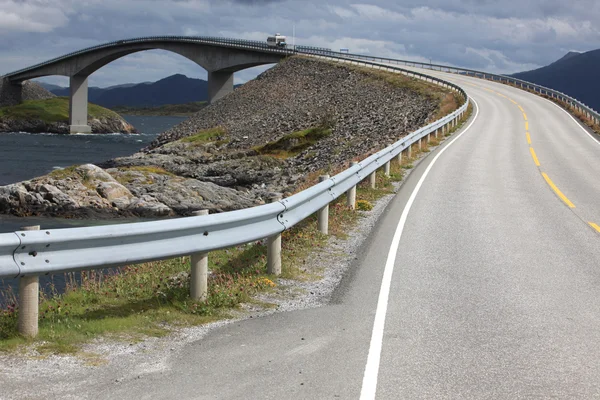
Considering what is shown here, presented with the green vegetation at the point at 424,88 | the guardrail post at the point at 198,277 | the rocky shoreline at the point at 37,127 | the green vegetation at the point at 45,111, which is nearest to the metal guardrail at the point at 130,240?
the guardrail post at the point at 198,277

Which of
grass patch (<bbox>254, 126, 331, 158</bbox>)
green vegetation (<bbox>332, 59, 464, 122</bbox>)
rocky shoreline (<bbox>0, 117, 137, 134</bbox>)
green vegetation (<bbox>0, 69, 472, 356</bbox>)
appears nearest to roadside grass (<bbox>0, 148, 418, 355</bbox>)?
Answer: green vegetation (<bbox>0, 69, 472, 356</bbox>)

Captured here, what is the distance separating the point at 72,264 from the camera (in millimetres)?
5559

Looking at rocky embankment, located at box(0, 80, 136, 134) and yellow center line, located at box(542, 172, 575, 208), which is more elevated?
yellow center line, located at box(542, 172, 575, 208)

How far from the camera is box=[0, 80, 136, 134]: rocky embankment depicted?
113688mm

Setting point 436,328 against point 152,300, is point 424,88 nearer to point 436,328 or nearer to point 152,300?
point 152,300

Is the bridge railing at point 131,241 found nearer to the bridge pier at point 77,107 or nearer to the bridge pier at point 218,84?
the bridge pier at point 218,84

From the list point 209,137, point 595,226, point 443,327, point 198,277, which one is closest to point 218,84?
point 209,137

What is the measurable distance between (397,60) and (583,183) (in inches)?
2551

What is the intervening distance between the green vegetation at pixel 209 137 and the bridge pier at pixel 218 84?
23740 mm

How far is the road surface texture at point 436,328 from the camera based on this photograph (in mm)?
4870

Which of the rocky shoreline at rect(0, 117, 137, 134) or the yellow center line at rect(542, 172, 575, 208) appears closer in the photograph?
the yellow center line at rect(542, 172, 575, 208)

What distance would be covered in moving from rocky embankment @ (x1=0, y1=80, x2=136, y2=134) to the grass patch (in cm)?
7427

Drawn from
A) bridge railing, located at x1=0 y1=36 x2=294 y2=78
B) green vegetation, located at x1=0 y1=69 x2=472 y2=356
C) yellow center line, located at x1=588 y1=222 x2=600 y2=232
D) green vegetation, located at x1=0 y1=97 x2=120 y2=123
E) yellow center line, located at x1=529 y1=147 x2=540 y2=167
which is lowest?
green vegetation, located at x1=0 y1=97 x2=120 y2=123

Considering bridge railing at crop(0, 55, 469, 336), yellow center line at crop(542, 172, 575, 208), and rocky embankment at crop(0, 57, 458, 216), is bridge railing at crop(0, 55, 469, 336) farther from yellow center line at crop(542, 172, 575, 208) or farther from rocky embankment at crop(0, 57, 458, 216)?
rocky embankment at crop(0, 57, 458, 216)
